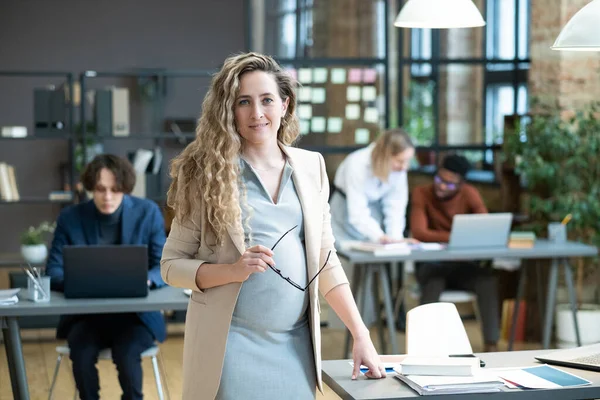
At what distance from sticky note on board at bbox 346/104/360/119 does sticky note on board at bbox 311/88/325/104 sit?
0.73 ft

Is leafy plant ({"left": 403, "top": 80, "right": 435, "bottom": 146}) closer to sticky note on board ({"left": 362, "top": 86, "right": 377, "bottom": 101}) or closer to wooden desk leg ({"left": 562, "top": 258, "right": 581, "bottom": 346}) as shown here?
sticky note on board ({"left": 362, "top": 86, "right": 377, "bottom": 101})

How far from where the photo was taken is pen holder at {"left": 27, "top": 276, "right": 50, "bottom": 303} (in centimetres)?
424

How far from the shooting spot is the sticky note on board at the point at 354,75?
7.66 meters

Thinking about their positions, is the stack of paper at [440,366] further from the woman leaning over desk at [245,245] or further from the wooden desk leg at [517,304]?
the wooden desk leg at [517,304]

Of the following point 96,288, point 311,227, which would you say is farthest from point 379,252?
point 311,227

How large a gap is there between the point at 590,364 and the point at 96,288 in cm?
223

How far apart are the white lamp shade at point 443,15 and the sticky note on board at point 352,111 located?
12.5 ft

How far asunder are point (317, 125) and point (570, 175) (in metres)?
2.03

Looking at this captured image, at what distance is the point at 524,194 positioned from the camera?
24.5 feet

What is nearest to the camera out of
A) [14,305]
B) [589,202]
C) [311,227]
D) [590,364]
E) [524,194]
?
[311,227]

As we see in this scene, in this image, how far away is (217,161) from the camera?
8.23ft

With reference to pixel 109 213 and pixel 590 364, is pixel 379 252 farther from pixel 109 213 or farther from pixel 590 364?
pixel 590 364

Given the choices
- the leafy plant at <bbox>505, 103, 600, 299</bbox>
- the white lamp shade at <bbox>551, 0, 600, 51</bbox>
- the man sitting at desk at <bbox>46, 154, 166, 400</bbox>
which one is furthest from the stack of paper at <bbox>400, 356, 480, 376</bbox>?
the leafy plant at <bbox>505, 103, 600, 299</bbox>

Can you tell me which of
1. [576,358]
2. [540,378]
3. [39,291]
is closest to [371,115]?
[39,291]
